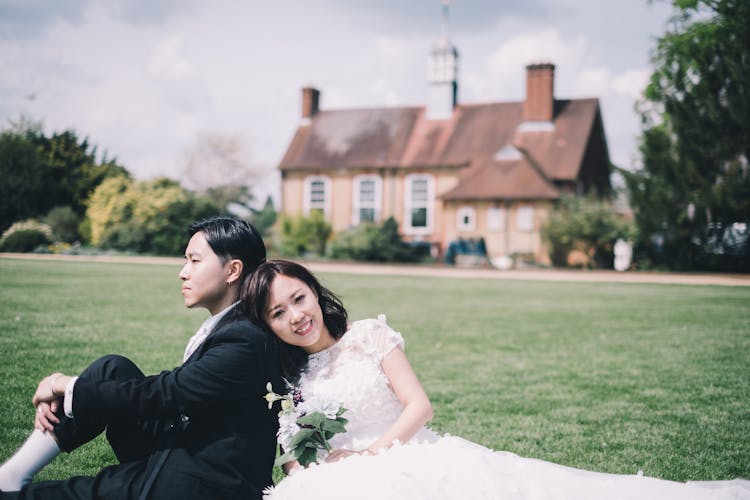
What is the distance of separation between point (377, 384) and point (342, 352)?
0.68ft

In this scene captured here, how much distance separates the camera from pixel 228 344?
220 centimetres

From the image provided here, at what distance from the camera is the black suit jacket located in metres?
2.15

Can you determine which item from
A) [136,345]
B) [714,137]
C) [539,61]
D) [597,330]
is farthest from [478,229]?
A: [136,345]

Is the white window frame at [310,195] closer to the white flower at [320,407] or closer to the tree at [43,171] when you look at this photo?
the tree at [43,171]

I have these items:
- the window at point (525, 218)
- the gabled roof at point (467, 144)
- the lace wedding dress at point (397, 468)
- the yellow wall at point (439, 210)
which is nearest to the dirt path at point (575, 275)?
the yellow wall at point (439, 210)

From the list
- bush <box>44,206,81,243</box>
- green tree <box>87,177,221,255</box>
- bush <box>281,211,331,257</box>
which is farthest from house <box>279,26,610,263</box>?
bush <box>44,206,81,243</box>

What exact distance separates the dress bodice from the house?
24.3 meters

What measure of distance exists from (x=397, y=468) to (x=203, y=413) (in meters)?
0.71

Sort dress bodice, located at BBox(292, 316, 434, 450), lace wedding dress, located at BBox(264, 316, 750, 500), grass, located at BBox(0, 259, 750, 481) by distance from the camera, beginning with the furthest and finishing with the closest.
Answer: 1. grass, located at BBox(0, 259, 750, 481)
2. dress bodice, located at BBox(292, 316, 434, 450)
3. lace wedding dress, located at BBox(264, 316, 750, 500)

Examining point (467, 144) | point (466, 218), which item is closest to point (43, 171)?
point (466, 218)

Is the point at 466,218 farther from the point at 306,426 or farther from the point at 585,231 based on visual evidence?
the point at 306,426

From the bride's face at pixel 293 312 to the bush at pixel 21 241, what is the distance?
26626 mm

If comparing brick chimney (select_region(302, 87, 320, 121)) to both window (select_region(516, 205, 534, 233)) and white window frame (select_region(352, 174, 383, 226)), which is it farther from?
window (select_region(516, 205, 534, 233))

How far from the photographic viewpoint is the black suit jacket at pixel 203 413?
215 centimetres
